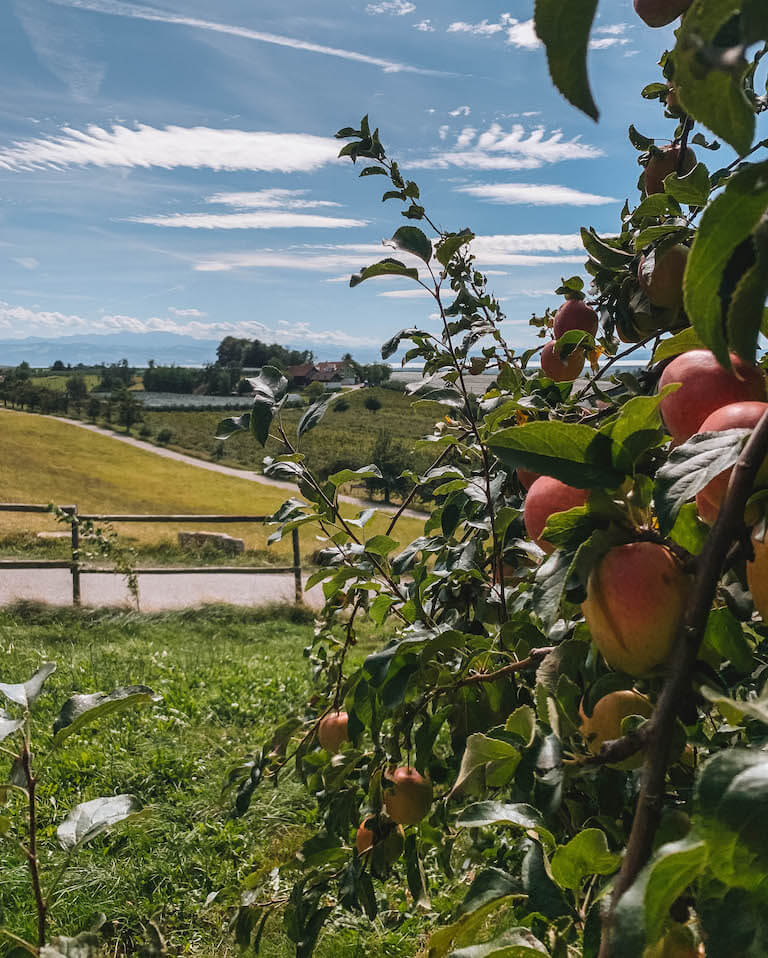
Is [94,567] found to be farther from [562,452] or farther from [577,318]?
[562,452]

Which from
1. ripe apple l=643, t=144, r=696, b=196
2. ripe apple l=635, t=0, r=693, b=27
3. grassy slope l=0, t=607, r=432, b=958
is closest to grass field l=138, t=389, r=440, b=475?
grassy slope l=0, t=607, r=432, b=958

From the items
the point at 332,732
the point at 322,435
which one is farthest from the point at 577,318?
the point at 322,435

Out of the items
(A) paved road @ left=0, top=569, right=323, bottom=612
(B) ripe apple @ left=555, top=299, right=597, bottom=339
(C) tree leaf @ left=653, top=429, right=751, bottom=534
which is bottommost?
(A) paved road @ left=0, top=569, right=323, bottom=612

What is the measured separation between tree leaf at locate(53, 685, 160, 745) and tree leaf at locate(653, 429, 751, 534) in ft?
1.12

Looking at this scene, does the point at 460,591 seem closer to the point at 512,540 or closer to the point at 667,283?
the point at 512,540

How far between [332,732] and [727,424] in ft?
3.34

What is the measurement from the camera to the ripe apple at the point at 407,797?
3.32ft

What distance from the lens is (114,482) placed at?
15656mm

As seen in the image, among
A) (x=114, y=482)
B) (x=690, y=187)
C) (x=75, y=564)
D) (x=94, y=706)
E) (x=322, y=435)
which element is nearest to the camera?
(x=94, y=706)

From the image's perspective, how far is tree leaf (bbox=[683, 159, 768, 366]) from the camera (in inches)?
8.4

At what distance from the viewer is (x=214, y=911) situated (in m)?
2.30

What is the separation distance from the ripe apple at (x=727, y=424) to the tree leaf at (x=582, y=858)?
0.18 metres

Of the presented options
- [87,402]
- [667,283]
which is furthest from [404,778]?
[87,402]

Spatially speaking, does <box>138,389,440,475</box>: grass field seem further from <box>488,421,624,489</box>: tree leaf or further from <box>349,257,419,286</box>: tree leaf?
<box>488,421,624,489</box>: tree leaf
